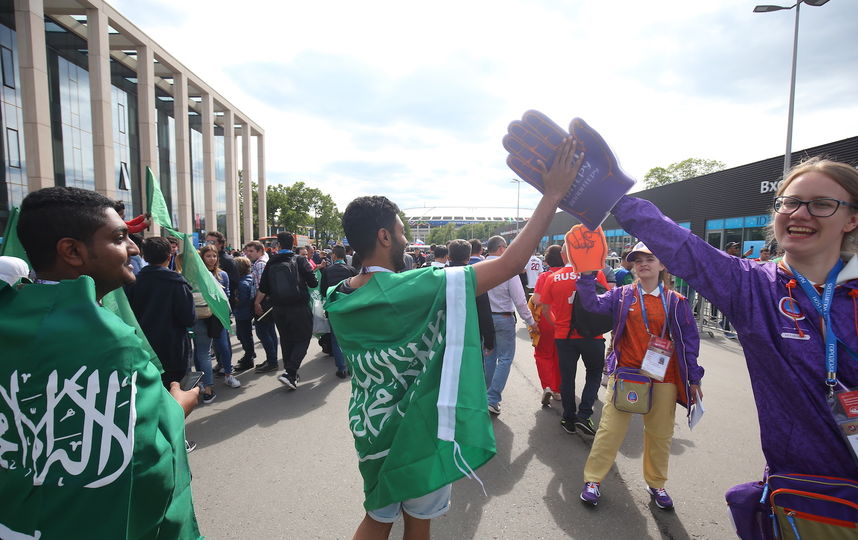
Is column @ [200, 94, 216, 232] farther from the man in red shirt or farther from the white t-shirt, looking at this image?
the man in red shirt

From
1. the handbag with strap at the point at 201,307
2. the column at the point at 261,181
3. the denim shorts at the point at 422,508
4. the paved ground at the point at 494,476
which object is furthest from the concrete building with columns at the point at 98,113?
the denim shorts at the point at 422,508

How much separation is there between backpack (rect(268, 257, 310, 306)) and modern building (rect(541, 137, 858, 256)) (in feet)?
38.0

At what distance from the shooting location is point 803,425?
54.8 inches

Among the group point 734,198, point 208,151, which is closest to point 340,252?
point 734,198

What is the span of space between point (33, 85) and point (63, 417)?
64.0 feet

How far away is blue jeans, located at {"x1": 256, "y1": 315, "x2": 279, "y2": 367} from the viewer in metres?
6.38

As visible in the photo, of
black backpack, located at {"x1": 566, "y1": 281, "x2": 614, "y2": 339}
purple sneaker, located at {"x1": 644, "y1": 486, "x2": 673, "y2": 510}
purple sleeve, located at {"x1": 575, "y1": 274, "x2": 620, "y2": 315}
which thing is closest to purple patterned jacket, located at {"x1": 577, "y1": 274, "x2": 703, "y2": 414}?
purple sleeve, located at {"x1": 575, "y1": 274, "x2": 620, "y2": 315}

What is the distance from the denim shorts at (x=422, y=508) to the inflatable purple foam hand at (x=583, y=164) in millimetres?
1345

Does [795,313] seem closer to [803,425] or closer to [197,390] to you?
[803,425]

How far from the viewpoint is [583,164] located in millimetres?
1644

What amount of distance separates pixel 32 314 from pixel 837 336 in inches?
95.1

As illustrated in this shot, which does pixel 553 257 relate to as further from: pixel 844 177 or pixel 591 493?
pixel 844 177

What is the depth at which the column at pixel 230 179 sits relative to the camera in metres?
30.6

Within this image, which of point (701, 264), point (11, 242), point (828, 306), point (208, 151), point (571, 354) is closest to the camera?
point (828, 306)
